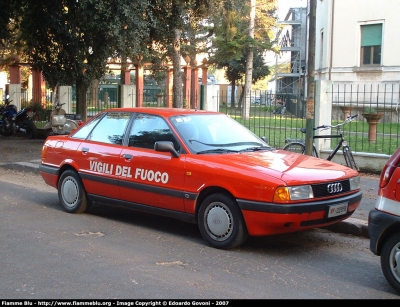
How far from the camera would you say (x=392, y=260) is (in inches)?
191

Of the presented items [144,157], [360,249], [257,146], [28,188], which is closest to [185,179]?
[144,157]

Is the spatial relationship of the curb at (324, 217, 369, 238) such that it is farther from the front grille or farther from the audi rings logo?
the audi rings logo

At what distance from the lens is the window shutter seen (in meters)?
24.7

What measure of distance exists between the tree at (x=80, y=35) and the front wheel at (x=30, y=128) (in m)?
1.48

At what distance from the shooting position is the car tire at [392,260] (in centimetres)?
479

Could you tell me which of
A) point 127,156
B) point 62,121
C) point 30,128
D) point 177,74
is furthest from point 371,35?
point 127,156

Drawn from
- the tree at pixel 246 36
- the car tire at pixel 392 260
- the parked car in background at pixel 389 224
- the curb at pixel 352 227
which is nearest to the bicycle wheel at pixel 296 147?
the curb at pixel 352 227

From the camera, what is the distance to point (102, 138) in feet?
25.7

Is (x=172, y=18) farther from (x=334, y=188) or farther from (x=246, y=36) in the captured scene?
(x=246, y=36)

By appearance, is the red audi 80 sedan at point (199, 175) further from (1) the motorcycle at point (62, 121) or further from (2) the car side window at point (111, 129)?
(1) the motorcycle at point (62, 121)

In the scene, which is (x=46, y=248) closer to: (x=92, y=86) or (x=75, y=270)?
(x=75, y=270)

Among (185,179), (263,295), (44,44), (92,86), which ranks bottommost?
(263,295)

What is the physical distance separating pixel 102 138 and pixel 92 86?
400 inches

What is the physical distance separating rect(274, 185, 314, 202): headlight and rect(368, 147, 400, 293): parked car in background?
0.93 metres
